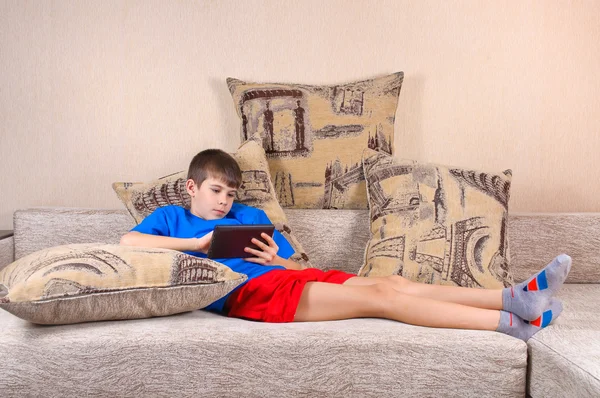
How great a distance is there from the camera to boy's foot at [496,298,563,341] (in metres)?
1.90

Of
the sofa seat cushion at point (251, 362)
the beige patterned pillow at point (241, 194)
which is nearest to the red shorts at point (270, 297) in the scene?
the sofa seat cushion at point (251, 362)

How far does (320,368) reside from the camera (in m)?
1.77

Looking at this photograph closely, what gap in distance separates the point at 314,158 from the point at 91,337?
1253 millimetres

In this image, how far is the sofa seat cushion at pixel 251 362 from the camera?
173cm

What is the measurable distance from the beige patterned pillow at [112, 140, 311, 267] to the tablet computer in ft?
1.18

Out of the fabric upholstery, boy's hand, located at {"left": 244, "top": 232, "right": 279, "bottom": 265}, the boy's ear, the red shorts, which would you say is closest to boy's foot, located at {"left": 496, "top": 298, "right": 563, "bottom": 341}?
the red shorts

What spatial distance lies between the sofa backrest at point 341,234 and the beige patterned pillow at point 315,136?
9cm

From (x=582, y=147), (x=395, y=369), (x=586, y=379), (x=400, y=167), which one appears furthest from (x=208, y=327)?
(x=582, y=147)

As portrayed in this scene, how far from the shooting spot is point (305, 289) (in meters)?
2.08

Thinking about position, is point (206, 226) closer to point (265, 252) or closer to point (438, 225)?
point (265, 252)

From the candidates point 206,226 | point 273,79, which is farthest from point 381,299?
point 273,79

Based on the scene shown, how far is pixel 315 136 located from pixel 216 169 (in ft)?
1.80

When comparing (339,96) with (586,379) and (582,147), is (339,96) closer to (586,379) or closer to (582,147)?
(582,147)

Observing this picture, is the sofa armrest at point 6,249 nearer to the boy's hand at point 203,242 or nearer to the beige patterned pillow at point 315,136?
the boy's hand at point 203,242
